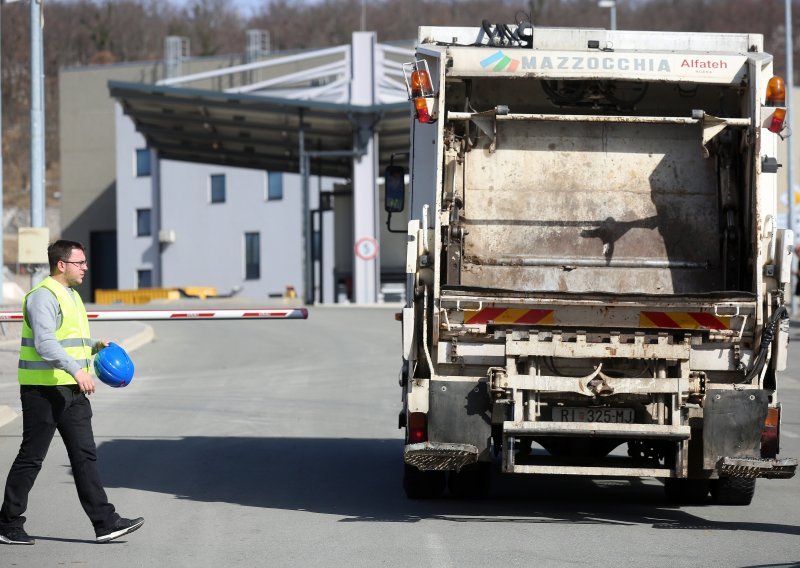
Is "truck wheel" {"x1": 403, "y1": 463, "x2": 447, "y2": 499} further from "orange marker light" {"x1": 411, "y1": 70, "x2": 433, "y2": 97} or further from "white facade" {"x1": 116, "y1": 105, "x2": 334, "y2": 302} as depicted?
"white facade" {"x1": 116, "y1": 105, "x2": 334, "y2": 302}

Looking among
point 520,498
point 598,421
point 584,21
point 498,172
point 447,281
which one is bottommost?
point 520,498

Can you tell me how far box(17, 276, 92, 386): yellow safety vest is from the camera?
24.7 ft

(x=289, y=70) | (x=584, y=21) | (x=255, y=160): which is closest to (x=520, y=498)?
(x=255, y=160)

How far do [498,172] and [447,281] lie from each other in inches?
32.5

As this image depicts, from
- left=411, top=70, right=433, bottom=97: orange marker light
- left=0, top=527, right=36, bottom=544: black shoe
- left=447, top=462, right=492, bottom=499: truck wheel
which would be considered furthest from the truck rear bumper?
left=0, top=527, right=36, bottom=544: black shoe

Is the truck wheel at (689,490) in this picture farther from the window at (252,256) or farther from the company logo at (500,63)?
the window at (252,256)

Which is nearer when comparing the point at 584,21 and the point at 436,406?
the point at 436,406

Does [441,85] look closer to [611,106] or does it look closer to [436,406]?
[611,106]

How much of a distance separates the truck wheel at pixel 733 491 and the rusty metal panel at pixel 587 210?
126 centimetres

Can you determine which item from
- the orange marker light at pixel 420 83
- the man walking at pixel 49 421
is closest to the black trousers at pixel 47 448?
the man walking at pixel 49 421

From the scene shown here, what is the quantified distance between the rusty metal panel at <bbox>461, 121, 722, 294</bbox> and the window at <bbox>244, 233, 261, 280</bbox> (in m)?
53.6

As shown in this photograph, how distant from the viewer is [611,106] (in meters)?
9.41

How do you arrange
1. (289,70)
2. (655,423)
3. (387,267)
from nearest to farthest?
(655,423) → (387,267) → (289,70)

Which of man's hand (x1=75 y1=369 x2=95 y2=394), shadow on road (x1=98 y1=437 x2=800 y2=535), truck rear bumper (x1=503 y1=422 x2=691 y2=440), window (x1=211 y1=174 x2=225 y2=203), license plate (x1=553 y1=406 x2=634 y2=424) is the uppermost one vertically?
window (x1=211 y1=174 x2=225 y2=203)
